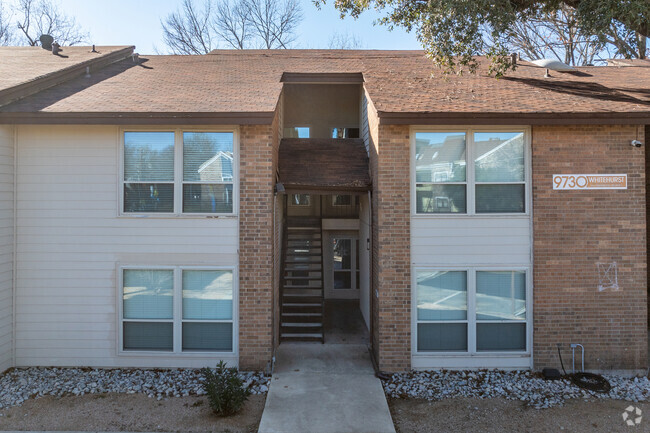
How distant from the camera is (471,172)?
23.5 ft

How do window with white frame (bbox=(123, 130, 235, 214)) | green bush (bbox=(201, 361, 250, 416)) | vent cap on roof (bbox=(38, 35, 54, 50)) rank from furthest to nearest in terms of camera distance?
vent cap on roof (bbox=(38, 35, 54, 50)) < window with white frame (bbox=(123, 130, 235, 214)) < green bush (bbox=(201, 361, 250, 416))

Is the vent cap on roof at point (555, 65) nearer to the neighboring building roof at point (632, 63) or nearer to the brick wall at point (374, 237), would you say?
the neighboring building roof at point (632, 63)

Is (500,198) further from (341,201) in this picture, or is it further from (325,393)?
(341,201)

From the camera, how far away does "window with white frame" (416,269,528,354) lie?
23.5ft

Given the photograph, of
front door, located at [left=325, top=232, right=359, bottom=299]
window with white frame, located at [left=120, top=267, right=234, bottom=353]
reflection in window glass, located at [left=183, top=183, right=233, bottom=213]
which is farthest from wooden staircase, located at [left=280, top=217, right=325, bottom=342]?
reflection in window glass, located at [left=183, top=183, right=233, bottom=213]

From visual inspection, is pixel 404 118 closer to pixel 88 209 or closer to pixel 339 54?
pixel 88 209

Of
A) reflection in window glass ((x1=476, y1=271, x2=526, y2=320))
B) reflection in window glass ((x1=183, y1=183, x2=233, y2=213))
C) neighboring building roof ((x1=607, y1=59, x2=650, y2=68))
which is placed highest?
neighboring building roof ((x1=607, y1=59, x2=650, y2=68))

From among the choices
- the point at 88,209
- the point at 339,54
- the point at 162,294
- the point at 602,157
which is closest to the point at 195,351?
the point at 162,294

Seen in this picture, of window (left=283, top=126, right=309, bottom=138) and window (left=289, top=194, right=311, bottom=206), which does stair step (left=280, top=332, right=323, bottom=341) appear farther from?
window (left=283, top=126, right=309, bottom=138)

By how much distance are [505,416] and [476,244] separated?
2.73 m

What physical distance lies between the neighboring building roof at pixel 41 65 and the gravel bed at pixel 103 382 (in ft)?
15.2

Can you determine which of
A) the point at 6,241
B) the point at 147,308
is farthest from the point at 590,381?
the point at 6,241

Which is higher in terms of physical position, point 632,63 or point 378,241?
point 632,63

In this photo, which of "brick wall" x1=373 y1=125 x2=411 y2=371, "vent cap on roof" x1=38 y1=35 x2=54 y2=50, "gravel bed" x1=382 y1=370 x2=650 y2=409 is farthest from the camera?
"vent cap on roof" x1=38 y1=35 x2=54 y2=50
